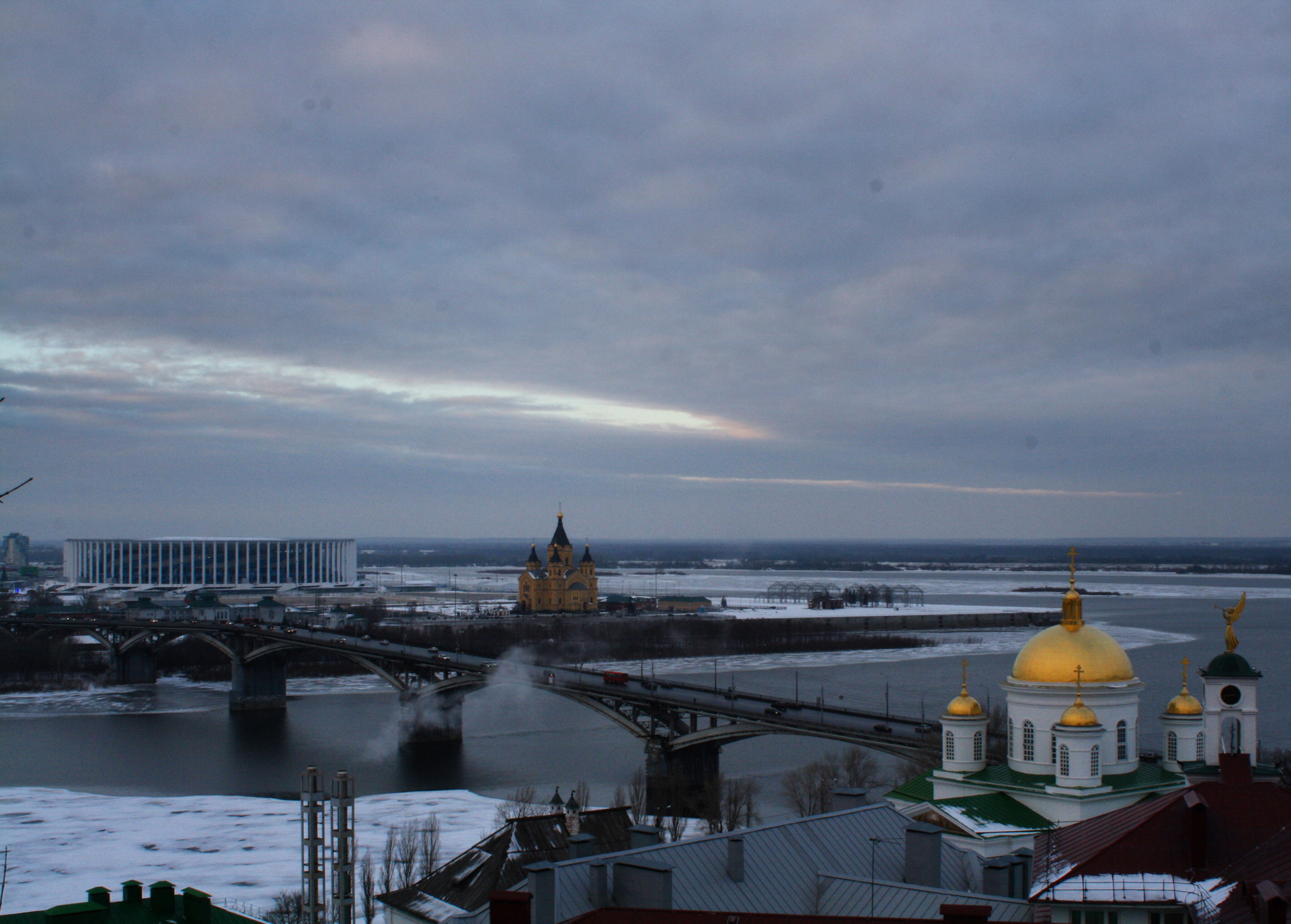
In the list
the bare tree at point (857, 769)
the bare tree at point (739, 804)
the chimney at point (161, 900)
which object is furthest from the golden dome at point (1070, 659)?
the chimney at point (161, 900)

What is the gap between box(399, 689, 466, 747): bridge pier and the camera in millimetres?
46125

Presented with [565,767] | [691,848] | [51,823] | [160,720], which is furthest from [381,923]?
[160,720]

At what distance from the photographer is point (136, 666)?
71.4m

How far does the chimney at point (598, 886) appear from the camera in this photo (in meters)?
14.3

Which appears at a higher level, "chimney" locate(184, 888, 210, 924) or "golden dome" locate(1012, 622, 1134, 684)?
"golden dome" locate(1012, 622, 1134, 684)

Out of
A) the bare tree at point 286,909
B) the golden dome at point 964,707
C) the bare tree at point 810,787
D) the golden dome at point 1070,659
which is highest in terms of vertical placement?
the golden dome at point 1070,659

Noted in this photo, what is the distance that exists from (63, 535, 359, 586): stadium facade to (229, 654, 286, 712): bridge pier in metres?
87.4

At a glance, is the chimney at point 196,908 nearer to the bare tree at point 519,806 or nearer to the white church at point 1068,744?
the white church at point 1068,744

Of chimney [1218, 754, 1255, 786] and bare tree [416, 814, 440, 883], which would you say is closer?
chimney [1218, 754, 1255, 786]

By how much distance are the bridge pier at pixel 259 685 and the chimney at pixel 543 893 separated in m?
47.0

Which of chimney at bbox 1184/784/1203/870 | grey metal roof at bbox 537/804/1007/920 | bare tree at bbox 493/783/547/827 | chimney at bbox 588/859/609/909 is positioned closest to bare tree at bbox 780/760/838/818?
bare tree at bbox 493/783/547/827

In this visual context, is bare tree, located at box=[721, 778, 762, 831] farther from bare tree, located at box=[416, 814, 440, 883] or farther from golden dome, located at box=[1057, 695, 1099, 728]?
golden dome, located at box=[1057, 695, 1099, 728]

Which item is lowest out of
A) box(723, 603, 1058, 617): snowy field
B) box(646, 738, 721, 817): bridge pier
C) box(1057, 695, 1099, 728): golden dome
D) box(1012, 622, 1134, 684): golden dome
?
box(723, 603, 1058, 617): snowy field

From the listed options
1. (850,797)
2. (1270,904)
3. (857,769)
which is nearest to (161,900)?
(850,797)
